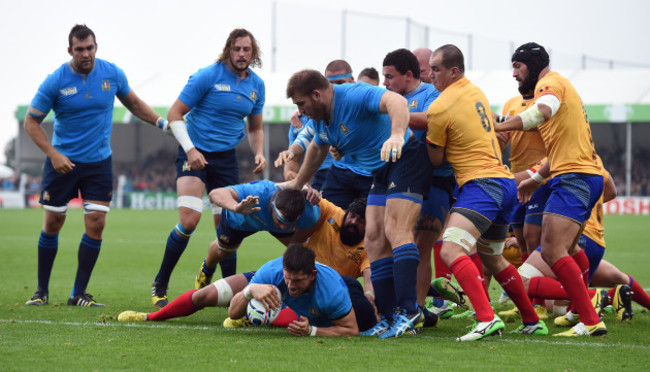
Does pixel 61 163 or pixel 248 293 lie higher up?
pixel 61 163

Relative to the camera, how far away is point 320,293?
18.9 feet

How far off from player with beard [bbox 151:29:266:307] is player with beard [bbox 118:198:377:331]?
3.75 feet

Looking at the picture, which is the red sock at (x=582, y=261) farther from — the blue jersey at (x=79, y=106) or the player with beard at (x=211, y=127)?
the blue jersey at (x=79, y=106)

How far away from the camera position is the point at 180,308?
6344 millimetres

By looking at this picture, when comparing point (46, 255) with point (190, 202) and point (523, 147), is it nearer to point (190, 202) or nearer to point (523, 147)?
point (190, 202)

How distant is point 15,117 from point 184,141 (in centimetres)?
3306

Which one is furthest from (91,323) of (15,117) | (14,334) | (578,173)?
(15,117)

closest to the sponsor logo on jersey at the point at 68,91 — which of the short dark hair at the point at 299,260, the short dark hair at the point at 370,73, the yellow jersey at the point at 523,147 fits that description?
the short dark hair at the point at 370,73

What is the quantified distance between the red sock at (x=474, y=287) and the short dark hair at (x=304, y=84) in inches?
63.1

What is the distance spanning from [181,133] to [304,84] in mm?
2302

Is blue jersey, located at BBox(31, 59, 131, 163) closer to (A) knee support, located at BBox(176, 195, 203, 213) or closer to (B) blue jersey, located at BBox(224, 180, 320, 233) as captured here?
(A) knee support, located at BBox(176, 195, 203, 213)

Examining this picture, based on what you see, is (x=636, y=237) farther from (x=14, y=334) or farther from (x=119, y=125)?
(x=119, y=125)

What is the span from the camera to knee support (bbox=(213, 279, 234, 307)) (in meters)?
6.29

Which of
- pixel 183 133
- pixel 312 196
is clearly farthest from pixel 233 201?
pixel 183 133
